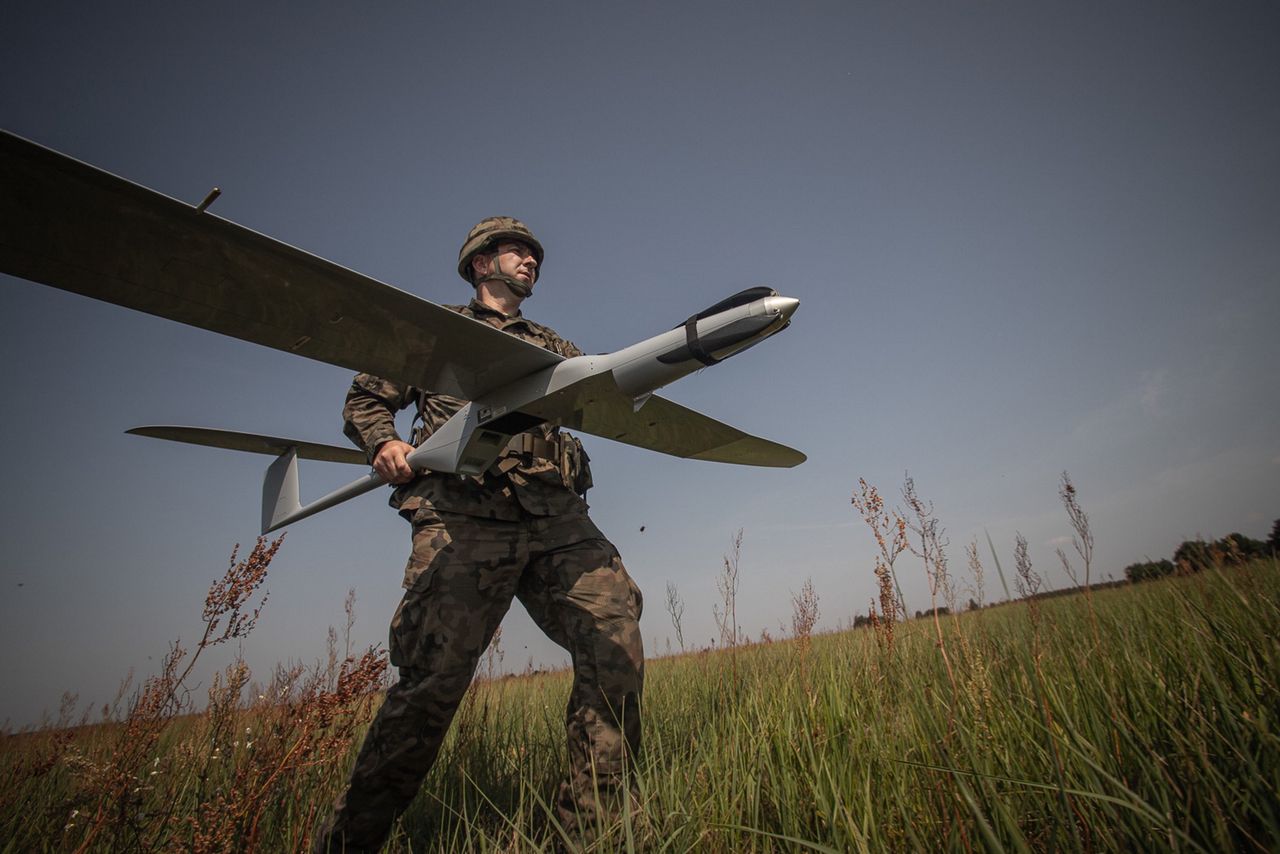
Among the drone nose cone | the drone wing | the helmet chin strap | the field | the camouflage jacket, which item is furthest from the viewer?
the helmet chin strap

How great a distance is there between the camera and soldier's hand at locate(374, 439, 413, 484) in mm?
3223

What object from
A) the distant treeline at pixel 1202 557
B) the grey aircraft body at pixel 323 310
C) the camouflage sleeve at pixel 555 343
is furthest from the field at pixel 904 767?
the camouflage sleeve at pixel 555 343

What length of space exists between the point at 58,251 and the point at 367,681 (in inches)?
87.6

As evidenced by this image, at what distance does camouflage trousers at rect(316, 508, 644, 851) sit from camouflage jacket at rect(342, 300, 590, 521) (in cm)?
9

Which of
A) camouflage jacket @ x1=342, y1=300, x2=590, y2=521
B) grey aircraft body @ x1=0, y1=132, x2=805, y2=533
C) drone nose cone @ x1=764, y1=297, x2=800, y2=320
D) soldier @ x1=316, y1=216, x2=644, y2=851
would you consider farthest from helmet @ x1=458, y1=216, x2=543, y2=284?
drone nose cone @ x1=764, y1=297, x2=800, y2=320

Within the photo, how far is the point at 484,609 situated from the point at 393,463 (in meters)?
1.04

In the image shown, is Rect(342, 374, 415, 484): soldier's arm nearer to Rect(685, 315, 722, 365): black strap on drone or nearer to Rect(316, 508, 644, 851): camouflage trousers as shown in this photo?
Rect(316, 508, 644, 851): camouflage trousers

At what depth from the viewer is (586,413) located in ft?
10.4

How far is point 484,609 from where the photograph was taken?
3127 millimetres

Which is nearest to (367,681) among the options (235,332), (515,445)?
(515,445)

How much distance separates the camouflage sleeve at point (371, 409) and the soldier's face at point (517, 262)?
3.87ft

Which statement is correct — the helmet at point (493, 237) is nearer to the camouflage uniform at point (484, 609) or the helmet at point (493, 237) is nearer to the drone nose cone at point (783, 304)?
the camouflage uniform at point (484, 609)

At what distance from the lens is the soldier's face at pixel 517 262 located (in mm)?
4078

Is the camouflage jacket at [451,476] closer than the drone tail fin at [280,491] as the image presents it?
Yes
